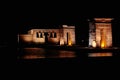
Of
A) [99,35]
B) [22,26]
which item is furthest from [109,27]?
[22,26]

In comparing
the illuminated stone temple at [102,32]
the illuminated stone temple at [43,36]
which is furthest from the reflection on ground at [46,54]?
the illuminated stone temple at [43,36]

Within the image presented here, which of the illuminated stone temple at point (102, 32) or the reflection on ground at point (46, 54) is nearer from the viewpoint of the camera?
the reflection on ground at point (46, 54)

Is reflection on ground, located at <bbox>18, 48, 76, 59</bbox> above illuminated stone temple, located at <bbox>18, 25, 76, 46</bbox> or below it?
below

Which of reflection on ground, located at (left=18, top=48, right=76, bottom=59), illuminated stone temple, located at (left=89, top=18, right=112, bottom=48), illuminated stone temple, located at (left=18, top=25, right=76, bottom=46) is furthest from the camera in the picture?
illuminated stone temple, located at (left=18, top=25, right=76, bottom=46)

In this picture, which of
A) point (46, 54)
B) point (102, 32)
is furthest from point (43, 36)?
point (46, 54)

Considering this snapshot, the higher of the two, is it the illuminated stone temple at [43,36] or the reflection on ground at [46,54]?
the illuminated stone temple at [43,36]

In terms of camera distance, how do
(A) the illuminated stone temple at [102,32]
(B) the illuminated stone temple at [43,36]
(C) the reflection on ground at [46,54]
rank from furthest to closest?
(B) the illuminated stone temple at [43,36]
(A) the illuminated stone temple at [102,32]
(C) the reflection on ground at [46,54]

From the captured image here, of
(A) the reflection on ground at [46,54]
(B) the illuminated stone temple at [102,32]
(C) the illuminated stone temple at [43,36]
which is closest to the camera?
(A) the reflection on ground at [46,54]

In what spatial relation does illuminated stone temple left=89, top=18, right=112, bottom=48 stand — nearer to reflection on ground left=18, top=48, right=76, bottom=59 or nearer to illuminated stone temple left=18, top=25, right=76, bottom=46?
reflection on ground left=18, top=48, right=76, bottom=59

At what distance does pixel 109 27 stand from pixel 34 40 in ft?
49.2

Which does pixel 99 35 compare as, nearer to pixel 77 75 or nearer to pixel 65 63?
pixel 65 63

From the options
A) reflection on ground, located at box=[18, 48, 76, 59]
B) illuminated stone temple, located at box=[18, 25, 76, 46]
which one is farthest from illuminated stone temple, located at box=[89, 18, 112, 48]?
illuminated stone temple, located at box=[18, 25, 76, 46]

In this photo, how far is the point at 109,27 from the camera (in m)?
20.3

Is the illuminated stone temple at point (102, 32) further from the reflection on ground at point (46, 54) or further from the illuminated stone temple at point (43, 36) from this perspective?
the illuminated stone temple at point (43, 36)
